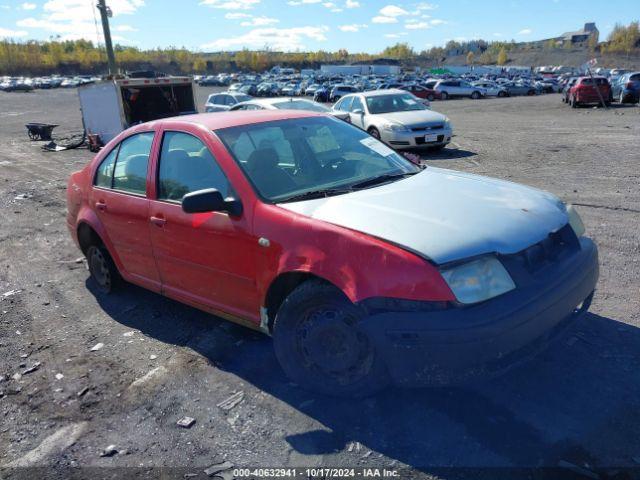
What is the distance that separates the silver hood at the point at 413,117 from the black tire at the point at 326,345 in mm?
10562

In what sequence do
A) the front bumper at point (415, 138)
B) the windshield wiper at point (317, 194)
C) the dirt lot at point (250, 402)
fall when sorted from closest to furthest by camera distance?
the dirt lot at point (250, 402) → the windshield wiper at point (317, 194) → the front bumper at point (415, 138)

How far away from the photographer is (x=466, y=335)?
101 inches

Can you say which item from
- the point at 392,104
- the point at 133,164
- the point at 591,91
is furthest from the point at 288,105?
the point at 591,91

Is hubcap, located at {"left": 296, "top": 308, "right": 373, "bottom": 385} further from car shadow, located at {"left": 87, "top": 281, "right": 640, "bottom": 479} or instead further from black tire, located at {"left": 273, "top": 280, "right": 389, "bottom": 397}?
car shadow, located at {"left": 87, "top": 281, "right": 640, "bottom": 479}

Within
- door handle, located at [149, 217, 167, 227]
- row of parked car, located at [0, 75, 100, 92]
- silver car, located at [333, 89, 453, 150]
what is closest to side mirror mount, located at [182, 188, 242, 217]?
door handle, located at [149, 217, 167, 227]

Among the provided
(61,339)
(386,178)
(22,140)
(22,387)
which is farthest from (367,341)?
(22,140)

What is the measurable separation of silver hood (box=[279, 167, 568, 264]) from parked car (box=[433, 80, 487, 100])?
139ft

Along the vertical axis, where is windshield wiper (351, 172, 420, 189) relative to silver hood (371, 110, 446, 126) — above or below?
above

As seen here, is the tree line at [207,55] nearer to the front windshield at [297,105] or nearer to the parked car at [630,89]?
the parked car at [630,89]

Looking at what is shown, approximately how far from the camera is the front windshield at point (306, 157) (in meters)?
3.50

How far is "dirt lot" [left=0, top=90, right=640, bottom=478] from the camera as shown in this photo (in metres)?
2.71

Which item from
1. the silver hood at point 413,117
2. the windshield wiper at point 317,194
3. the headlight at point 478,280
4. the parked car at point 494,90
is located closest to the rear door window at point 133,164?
the windshield wiper at point 317,194

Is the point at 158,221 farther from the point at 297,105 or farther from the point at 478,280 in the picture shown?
the point at 297,105

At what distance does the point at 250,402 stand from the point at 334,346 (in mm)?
685
